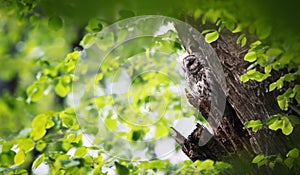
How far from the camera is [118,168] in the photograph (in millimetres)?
879

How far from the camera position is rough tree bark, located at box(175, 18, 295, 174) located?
2.59ft

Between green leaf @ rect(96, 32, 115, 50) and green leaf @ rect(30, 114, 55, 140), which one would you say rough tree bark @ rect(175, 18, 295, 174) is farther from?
green leaf @ rect(30, 114, 55, 140)

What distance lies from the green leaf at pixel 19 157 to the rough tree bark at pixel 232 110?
0.40 meters

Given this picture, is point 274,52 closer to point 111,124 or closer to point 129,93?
point 111,124

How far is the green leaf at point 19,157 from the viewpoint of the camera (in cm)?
96

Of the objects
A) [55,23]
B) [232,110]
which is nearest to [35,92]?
[55,23]

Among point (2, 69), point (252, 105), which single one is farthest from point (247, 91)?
point (2, 69)

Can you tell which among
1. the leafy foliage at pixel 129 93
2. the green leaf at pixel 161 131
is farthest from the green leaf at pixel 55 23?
the green leaf at pixel 161 131

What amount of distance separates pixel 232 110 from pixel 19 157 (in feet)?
1.77

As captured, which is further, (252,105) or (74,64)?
(74,64)

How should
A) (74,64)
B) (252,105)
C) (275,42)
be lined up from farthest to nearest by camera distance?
(74,64) < (252,105) < (275,42)

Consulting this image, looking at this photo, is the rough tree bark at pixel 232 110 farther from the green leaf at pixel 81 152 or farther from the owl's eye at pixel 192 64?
the green leaf at pixel 81 152

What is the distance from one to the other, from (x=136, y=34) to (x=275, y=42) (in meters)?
0.57

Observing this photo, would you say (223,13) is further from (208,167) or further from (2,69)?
(2,69)
